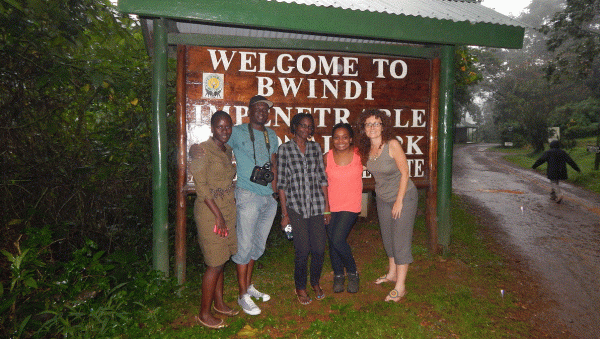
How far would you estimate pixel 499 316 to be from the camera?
3.85 metres

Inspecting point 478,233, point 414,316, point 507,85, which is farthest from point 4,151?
point 507,85

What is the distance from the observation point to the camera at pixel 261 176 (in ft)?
11.7

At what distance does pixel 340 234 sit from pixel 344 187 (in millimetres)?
489

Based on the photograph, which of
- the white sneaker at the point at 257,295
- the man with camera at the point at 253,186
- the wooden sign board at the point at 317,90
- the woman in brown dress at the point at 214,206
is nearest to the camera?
the woman in brown dress at the point at 214,206

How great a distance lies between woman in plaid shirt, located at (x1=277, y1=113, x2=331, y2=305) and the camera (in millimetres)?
3750

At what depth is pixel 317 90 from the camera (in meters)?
4.83

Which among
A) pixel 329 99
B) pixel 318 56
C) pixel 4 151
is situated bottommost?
pixel 4 151

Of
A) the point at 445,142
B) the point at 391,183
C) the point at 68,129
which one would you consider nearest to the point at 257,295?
the point at 391,183

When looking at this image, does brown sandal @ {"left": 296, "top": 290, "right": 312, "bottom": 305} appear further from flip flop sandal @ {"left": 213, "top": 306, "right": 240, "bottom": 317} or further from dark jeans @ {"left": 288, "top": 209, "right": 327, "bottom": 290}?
flip flop sandal @ {"left": 213, "top": 306, "right": 240, "bottom": 317}

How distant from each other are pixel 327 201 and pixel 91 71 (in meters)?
2.88

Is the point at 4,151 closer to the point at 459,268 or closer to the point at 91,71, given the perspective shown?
the point at 91,71

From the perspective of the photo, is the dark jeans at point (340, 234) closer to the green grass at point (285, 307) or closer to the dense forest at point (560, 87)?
the green grass at point (285, 307)

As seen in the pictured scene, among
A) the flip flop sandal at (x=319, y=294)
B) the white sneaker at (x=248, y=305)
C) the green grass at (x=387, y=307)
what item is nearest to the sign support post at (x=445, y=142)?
the green grass at (x=387, y=307)

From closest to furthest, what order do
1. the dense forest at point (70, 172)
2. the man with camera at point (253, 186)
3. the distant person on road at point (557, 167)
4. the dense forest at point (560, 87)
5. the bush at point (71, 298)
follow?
the bush at point (71, 298), the dense forest at point (70, 172), the man with camera at point (253, 186), the distant person on road at point (557, 167), the dense forest at point (560, 87)
